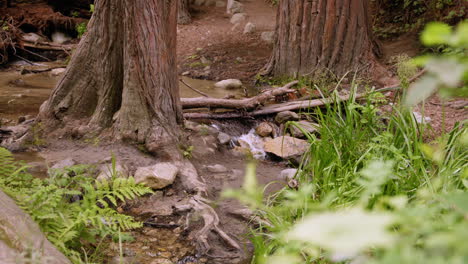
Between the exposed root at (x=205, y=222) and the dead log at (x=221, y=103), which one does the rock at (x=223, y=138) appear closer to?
the dead log at (x=221, y=103)

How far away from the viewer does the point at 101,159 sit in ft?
14.7

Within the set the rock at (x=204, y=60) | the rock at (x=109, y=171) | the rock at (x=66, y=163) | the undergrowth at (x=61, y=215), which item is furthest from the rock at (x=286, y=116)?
the rock at (x=204, y=60)

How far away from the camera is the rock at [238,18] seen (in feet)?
44.1

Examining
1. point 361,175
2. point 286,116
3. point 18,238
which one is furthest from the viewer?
point 286,116

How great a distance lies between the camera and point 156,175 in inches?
167

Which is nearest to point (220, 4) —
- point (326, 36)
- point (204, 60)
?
point (204, 60)

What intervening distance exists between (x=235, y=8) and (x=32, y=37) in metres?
6.48

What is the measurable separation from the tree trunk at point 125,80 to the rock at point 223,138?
31.6 inches

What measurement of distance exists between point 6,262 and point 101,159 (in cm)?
301

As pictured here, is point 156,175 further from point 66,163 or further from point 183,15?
point 183,15

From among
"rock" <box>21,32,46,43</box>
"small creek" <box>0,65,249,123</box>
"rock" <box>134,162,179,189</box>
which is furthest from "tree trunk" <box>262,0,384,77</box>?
"rock" <box>21,32,46,43</box>

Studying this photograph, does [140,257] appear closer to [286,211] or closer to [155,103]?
[286,211]

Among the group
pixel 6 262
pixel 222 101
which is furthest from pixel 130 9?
pixel 6 262

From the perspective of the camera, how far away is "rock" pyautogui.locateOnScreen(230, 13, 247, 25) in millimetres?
13445
